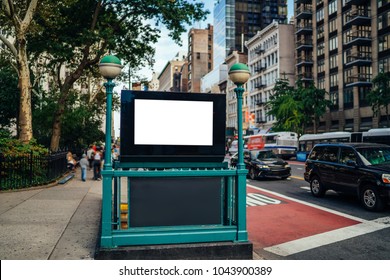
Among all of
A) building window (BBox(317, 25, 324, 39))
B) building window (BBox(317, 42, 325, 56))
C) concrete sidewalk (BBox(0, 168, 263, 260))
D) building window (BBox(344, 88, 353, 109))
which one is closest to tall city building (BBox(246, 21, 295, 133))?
building window (BBox(317, 42, 325, 56))

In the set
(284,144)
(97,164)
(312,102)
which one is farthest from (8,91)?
(312,102)

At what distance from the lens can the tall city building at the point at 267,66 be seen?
65062 mm

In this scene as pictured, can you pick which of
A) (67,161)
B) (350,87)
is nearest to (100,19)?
(67,161)

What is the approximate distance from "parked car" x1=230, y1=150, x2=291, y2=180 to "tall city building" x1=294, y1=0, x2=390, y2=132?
3026cm

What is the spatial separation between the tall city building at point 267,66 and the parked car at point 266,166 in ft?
135

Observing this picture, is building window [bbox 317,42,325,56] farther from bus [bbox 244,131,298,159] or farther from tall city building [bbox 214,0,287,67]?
tall city building [bbox 214,0,287,67]

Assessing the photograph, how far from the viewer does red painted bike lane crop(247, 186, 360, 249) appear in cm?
723

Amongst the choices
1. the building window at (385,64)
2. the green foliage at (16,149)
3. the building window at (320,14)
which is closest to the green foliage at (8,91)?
the green foliage at (16,149)

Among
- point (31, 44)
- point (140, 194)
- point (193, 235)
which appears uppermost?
point (31, 44)

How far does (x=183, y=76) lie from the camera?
142000 mm

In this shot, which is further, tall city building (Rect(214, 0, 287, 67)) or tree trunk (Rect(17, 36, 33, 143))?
tall city building (Rect(214, 0, 287, 67))

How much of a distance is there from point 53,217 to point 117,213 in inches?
110

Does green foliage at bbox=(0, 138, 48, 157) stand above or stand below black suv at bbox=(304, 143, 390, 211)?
above

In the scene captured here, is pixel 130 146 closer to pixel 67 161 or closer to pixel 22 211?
pixel 22 211
